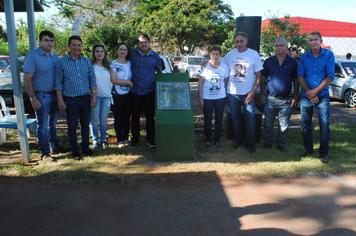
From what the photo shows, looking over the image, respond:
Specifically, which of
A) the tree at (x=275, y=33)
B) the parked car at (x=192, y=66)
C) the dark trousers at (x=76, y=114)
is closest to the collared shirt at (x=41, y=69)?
the dark trousers at (x=76, y=114)

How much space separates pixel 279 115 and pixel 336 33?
126 feet

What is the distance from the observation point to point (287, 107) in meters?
6.83

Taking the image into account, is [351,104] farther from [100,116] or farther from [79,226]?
[79,226]

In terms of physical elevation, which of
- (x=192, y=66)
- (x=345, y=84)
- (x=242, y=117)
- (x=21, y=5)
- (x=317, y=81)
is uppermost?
(x=21, y=5)

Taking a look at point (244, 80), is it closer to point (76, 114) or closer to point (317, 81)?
point (317, 81)

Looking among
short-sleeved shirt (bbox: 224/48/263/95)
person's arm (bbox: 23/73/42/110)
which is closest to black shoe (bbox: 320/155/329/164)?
short-sleeved shirt (bbox: 224/48/263/95)

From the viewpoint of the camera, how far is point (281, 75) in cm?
669

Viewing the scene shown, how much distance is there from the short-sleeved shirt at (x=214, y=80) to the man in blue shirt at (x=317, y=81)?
3.99 ft

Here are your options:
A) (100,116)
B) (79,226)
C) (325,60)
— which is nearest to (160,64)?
(100,116)

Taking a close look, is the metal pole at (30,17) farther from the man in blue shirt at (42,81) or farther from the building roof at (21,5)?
the man in blue shirt at (42,81)

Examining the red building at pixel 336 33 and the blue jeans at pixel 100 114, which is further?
the red building at pixel 336 33

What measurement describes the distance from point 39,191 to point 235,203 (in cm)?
237

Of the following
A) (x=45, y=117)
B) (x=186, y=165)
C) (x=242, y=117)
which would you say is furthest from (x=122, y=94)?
(x=242, y=117)

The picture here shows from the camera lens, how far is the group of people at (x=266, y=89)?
632 centimetres
